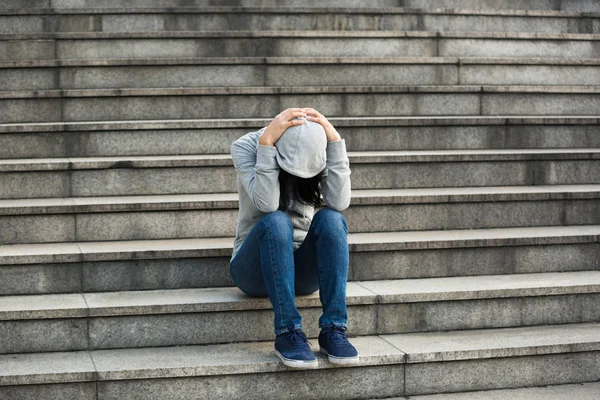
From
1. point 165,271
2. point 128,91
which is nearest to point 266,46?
point 128,91

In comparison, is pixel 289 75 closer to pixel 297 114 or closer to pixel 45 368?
pixel 297 114

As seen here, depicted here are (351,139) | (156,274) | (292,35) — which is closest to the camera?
(156,274)

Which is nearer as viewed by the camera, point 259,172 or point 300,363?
point 300,363

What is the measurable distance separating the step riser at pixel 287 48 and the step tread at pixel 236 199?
1.92 m

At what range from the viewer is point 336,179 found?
14.3 ft

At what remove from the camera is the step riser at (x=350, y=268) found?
4.76 m

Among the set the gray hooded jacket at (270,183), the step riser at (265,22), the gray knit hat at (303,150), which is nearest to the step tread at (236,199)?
the gray hooded jacket at (270,183)

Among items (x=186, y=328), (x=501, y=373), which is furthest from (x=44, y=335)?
(x=501, y=373)

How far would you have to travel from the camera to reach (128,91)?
254 inches

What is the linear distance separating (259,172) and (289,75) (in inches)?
111

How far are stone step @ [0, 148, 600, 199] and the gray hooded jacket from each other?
1.24 meters

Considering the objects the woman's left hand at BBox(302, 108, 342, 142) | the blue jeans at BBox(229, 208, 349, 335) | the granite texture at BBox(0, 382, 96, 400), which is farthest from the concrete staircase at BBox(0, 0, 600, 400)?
the woman's left hand at BBox(302, 108, 342, 142)

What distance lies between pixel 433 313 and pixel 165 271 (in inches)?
55.9

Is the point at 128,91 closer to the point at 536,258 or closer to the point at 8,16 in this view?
the point at 8,16
